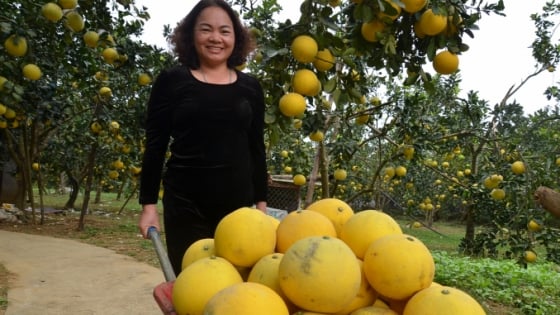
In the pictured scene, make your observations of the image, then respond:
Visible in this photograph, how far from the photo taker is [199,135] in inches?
77.4

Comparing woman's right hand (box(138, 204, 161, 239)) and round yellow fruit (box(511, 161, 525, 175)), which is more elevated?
round yellow fruit (box(511, 161, 525, 175))

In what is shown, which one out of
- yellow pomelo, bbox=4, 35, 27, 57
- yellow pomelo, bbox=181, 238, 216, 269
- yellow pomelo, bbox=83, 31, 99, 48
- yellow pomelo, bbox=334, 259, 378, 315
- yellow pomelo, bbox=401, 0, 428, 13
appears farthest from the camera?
yellow pomelo, bbox=83, 31, 99, 48

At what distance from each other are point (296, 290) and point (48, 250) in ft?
19.5

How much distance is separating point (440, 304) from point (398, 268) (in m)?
0.11

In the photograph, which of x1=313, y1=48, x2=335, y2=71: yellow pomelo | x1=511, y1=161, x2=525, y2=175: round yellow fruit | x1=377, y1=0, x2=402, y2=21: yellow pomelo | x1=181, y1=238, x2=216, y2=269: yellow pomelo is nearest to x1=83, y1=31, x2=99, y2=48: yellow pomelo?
x1=313, y1=48, x2=335, y2=71: yellow pomelo

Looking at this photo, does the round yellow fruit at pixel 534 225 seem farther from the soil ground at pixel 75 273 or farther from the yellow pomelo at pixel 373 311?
the yellow pomelo at pixel 373 311

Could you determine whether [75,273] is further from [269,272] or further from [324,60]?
[269,272]

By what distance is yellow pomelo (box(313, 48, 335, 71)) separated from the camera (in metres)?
2.03

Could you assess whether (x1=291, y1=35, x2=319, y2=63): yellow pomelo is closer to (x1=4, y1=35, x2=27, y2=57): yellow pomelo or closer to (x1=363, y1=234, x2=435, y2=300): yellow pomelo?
(x1=363, y1=234, x2=435, y2=300): yellow pomelo

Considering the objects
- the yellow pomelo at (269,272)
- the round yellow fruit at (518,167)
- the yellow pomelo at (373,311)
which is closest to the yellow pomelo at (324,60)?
the yellow pomelo at (269,272)

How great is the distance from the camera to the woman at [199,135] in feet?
6.46

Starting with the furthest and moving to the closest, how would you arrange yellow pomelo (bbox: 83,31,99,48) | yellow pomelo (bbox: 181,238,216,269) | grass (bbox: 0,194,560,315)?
grass (bbox: 0,194,560,315)
yellow pomelo (bbox: 83,31,99,48)
yellow pomelo (bbox: 181,238,216,269)

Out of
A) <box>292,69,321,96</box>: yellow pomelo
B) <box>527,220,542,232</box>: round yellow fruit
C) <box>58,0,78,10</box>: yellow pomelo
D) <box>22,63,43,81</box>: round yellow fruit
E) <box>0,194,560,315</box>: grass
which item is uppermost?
<box>58,0,78,10</box>: yellow pomelo

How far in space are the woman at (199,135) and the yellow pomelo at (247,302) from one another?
1.06m
